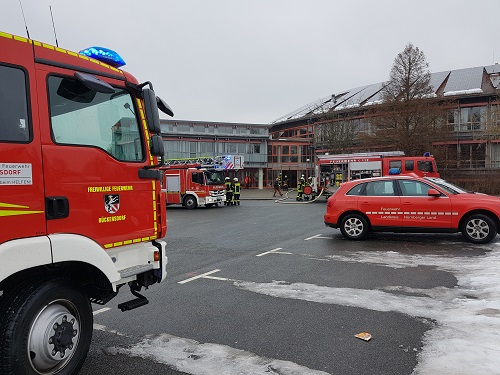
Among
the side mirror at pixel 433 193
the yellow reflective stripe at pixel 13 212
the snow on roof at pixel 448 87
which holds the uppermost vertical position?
the snow on roof at pixel 448 87

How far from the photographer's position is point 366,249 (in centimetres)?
877

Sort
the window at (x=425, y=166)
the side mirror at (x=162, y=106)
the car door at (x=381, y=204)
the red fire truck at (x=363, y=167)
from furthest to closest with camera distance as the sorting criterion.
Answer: the red fire truck at (x=363, y=167) < the window at (x=425, y=166) < the car door at (x=381, y=204) < the side mirror at (x=162, y=106)

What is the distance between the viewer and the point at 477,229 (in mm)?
8984

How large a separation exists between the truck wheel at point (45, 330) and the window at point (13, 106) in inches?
45.4

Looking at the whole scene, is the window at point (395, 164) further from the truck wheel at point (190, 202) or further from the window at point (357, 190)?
the window at point (357, 190)

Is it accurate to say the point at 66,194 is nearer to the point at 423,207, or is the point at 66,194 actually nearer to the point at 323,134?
the point at 423,207

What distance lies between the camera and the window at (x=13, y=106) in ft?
9.23

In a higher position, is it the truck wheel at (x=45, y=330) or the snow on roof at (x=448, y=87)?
the snow on roof at (x=448, y=87)

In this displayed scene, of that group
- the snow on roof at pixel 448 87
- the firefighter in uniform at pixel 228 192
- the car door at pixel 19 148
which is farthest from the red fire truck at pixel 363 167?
the car door at pixel 19 148

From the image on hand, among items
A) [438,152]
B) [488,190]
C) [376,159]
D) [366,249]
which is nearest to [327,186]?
[376,159]

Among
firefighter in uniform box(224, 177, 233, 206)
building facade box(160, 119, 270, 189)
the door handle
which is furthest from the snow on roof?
the door handle

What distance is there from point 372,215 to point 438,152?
2581cm

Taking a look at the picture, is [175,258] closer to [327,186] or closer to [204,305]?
[204,305]

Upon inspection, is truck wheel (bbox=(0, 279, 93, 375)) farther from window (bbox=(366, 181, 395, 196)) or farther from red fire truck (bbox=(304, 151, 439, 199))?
red fire truck (bbox=(304, 151, 439, 199))
